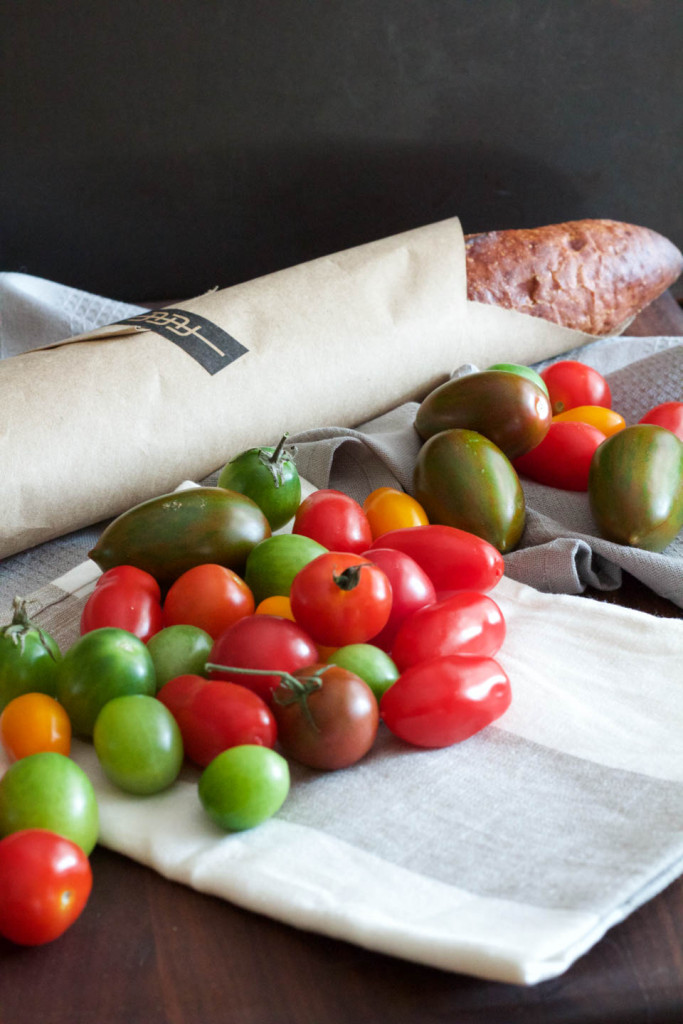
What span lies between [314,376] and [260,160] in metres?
0.63

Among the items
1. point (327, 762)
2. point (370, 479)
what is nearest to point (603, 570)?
point (370, 479)

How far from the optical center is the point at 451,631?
0.65 meters

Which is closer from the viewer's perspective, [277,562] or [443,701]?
[443,701]

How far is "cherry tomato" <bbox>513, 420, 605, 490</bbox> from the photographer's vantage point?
939 mm

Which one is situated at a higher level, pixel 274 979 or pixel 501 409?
pixel 501 409

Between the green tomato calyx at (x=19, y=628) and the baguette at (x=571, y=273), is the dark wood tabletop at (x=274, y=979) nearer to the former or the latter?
the green tomato calyx at (x=19, y=628)

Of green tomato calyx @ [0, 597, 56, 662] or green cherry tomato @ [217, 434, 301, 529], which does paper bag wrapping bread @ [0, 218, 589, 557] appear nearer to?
green cherry tomato @ [217, 434, 301, 529]

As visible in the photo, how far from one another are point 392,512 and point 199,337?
36 cm

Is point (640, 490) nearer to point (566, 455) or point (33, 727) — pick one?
point (566, 455)

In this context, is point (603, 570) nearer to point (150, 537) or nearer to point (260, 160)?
point (150, 537)

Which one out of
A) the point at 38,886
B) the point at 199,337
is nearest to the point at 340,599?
the point at 38,886

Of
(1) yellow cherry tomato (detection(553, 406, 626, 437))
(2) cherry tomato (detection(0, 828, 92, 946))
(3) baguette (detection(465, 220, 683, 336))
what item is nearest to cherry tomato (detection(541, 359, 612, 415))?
(1) yellow cherry tomato (detection(553, 406, 626, 437))

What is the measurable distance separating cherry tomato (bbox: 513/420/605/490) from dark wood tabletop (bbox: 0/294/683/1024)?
1.61 ft

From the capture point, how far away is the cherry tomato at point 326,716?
1.86ft
